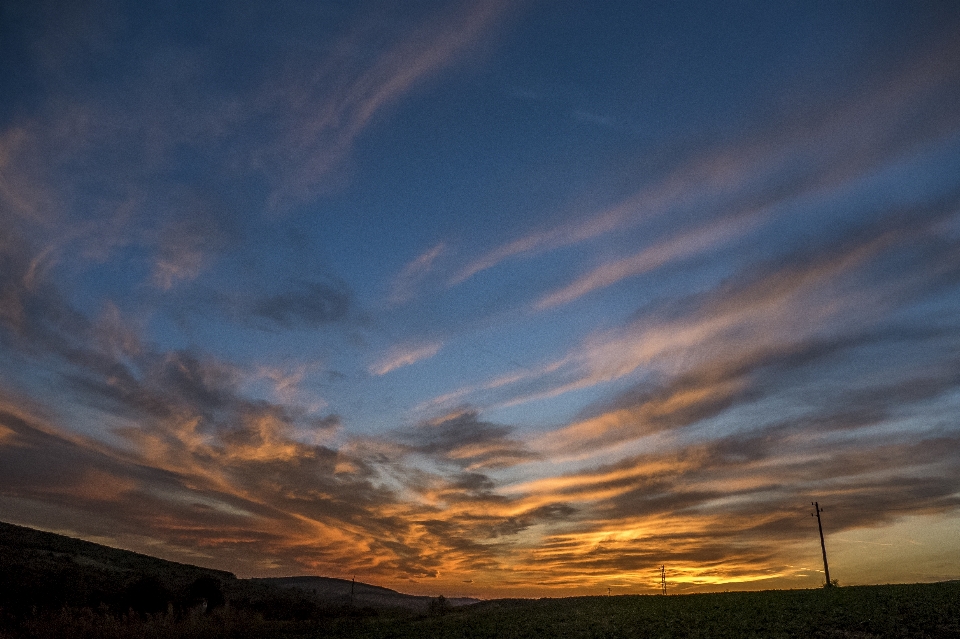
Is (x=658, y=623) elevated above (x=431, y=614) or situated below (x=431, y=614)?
above

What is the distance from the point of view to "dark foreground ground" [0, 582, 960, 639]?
3631 centimetres

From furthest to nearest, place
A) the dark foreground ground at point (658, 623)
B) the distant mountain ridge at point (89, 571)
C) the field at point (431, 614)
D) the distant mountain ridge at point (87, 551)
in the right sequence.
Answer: the distant mountain ridge at point (87, 551), the distant mountain ridge at point (89, 571), the field at point (431, 614), the dark foreground ground at point (658, 623)

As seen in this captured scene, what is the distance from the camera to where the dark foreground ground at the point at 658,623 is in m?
36.3

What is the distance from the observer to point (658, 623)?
46125 mm

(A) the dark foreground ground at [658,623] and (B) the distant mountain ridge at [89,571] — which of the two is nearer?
(A) the dark foreground ground at [658,623]

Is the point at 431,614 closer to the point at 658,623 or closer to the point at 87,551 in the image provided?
the point at 658,623

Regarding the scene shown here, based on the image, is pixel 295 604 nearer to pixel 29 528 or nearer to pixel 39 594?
pixel 39 594

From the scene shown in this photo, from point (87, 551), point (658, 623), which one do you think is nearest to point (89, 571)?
point (87, 551)

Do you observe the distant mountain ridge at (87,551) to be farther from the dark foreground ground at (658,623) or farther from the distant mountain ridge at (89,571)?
the dark foreground ground at (658,623)

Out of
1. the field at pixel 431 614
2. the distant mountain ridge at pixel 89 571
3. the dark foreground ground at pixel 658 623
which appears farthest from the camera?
the distant mountain ridge at pixel 89 571

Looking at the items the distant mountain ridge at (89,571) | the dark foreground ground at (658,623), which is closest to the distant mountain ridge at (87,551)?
the distant mountain ridge at (89,571)

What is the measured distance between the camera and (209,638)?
4606 cm

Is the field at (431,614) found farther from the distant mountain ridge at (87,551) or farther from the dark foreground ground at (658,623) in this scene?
the distant mountain ridge at (87,551)

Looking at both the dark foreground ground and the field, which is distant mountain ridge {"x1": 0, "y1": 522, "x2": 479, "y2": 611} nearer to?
the field
